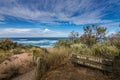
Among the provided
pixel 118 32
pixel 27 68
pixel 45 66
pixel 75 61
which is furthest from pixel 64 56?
pixel 118 32

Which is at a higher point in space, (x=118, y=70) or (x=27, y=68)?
(x=118, y=70)

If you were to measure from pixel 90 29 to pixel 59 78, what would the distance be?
1162cm

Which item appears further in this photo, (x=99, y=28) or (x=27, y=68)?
(x=99, y=28)

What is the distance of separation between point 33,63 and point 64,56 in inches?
107

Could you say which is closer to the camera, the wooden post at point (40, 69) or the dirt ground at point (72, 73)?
the dirt ground at point (72, 73)

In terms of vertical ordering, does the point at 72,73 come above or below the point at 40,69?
below

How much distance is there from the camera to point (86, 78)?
488 centimetres

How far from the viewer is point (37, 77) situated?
5.11 meters

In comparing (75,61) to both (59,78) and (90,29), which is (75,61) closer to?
(59,78)

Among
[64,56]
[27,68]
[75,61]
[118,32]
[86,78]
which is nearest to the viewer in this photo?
[86,78]

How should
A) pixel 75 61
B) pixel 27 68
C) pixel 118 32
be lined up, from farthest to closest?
1. pixel 118 32
2. pixel 27 68
3. pixel 75 61

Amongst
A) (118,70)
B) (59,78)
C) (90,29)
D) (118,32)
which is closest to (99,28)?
(90,29)

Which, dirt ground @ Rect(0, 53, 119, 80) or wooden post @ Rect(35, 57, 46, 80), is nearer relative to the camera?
dirt ground @ Rect(0, 53, 119, 80)

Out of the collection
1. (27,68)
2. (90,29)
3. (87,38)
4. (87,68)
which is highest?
(90,29)
